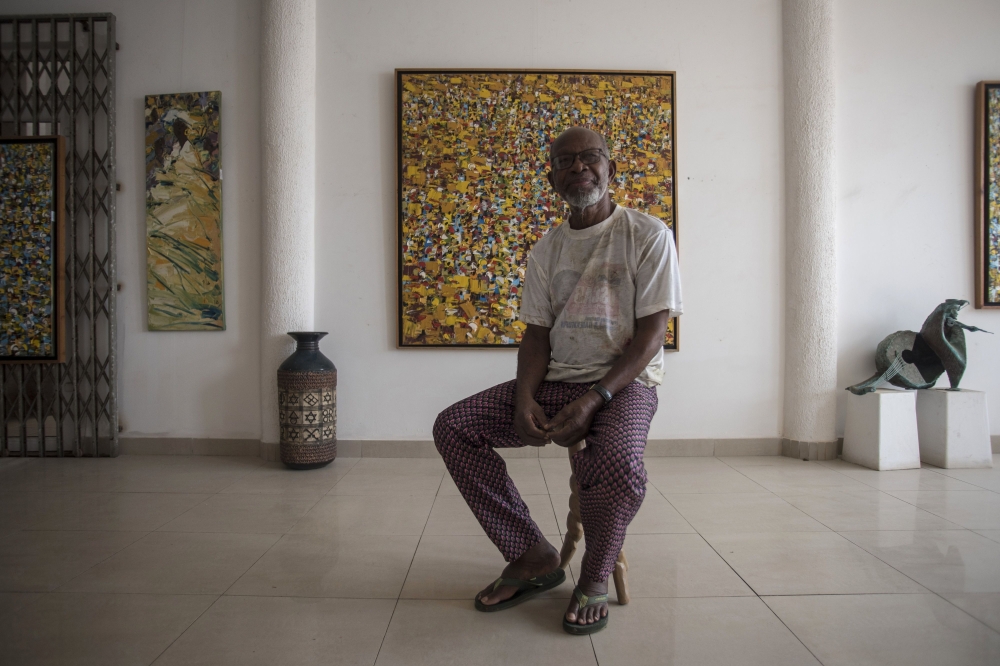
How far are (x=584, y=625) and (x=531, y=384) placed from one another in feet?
2.44

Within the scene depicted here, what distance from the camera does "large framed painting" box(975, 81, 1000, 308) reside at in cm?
392

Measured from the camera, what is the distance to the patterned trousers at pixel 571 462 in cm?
167

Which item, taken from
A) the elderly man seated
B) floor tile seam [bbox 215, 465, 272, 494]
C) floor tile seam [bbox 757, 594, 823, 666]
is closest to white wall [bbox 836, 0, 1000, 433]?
floor tile seam [bbox 757, 594, 823, 666]

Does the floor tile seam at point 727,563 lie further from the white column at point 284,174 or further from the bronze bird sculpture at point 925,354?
the white column at point 284,174

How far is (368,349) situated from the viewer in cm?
396

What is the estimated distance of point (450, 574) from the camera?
6.82 ft

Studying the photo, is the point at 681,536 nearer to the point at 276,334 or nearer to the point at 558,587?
the point at 558,587

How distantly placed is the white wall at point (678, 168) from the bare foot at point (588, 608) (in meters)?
2.24

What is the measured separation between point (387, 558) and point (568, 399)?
94cm

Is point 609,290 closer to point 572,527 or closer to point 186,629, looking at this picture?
point 572,527

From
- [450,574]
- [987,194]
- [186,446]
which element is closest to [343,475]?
[186,446]

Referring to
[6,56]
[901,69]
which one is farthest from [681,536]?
[6,56]

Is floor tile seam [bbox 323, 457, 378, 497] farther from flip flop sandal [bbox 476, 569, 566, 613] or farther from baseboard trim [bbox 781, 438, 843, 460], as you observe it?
baseboard trim [bbox 781, 438, 843, 460]

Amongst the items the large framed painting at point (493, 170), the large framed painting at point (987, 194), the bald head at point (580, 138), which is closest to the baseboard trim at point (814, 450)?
the large framed painting at point (987, 194)
